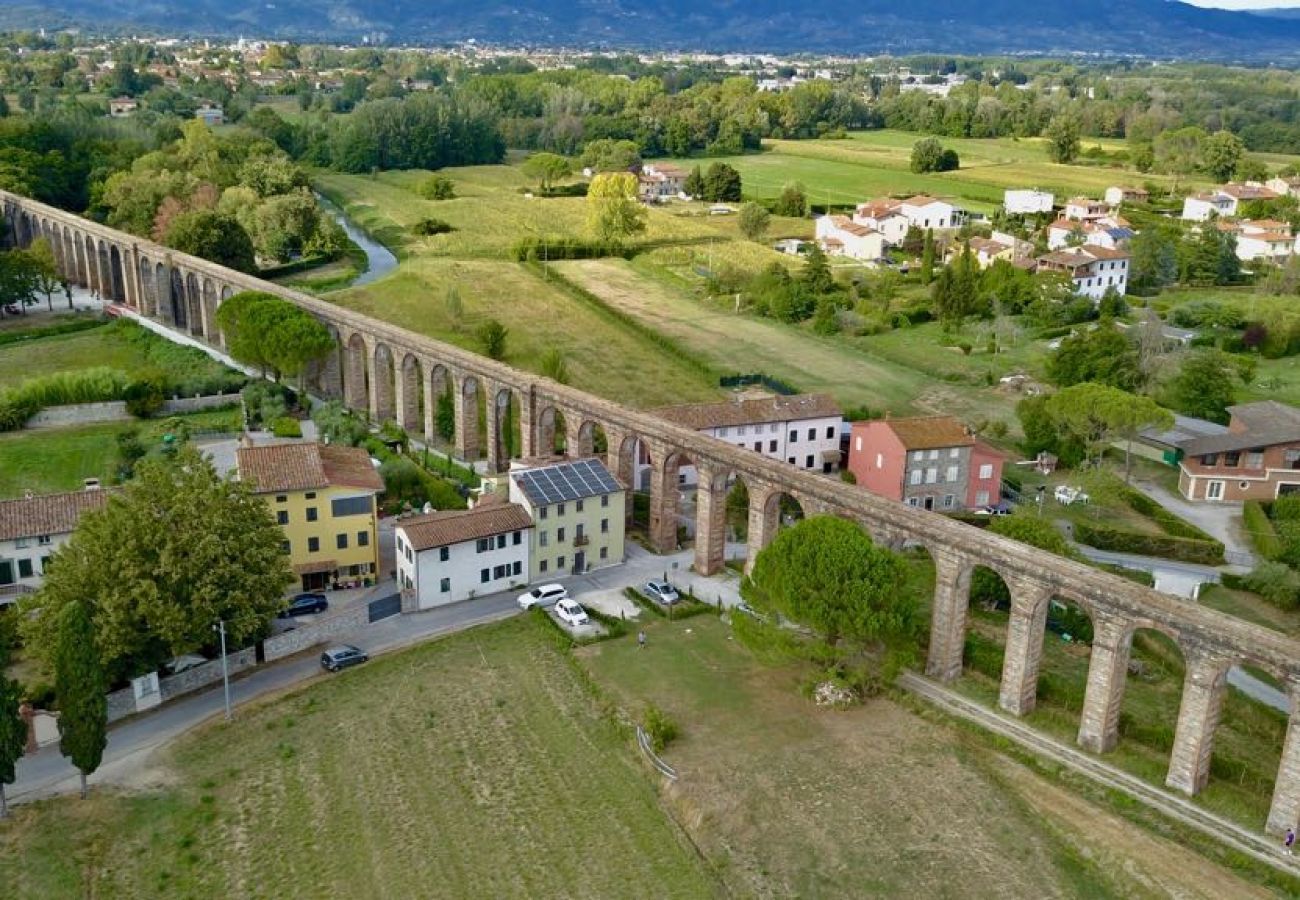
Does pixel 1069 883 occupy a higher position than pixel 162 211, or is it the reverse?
pixel 162 211

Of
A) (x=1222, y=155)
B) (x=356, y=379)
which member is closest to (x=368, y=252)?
(x=356, y=379)

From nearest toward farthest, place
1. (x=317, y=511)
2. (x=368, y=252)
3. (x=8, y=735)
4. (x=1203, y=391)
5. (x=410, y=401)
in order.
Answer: (x=8, y=735)
(x=317, y=511)
(x=410, y=401)
(x=1203, y=391)
(x=368, y=252)

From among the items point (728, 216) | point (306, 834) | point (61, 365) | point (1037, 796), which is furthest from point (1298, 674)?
point (728, 216)

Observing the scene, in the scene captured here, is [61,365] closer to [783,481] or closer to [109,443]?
[109,443]

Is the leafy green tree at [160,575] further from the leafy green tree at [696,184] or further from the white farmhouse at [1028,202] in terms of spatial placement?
the leafy green tree at [696,184]

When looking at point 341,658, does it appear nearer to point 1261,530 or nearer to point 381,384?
point 381,384

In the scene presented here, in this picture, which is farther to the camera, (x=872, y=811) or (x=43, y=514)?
(x=43, y=514)

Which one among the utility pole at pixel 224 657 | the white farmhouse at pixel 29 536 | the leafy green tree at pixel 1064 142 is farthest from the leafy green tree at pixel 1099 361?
the leafy green tree at pixel 1064 142
